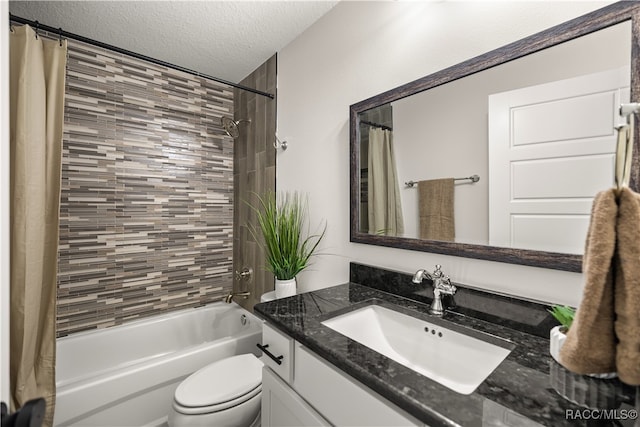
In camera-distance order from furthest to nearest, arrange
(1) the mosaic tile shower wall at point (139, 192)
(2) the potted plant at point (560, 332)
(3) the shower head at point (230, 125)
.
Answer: (3) the shower head at point (230, 125), (1) the mosaic tile shower wall at point (139, 192), (2) the potted plant at point (560, 332)

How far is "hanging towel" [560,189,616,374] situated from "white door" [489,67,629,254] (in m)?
0.43

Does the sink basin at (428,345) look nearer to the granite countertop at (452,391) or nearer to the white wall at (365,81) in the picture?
the granite countertop at (452,391)

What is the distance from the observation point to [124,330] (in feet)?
6.74

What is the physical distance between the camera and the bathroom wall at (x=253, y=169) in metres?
2.21

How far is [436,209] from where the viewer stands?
1160 mm

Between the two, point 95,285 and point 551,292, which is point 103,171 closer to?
point 95,285

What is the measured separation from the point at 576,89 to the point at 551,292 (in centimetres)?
61

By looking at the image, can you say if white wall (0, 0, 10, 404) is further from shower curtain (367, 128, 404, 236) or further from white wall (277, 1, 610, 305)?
shower curtain (367, 128, 404, 236)

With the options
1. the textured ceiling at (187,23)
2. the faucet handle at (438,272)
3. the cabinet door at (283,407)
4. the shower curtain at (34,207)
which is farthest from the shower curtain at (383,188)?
the shower curtain at (34,207)

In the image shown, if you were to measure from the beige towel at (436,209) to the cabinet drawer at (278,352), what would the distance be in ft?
2.25

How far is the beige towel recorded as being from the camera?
44.2 inches

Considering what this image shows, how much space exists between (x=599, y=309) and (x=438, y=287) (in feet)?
2.01

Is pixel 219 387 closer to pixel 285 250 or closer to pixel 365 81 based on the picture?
pixel 285 250

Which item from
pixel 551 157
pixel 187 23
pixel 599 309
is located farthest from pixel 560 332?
pixel 187 23
